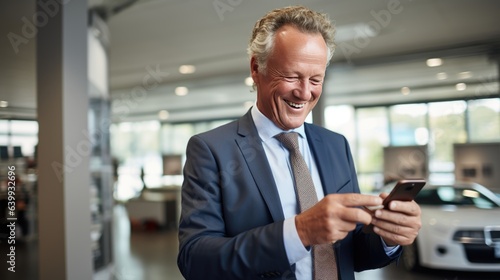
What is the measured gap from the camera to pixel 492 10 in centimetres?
477

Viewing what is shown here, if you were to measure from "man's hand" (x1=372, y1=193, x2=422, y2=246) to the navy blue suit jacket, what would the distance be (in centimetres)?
16

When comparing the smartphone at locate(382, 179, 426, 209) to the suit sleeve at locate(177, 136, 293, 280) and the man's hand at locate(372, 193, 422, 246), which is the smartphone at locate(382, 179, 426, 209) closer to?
the man's hand at locate(372, 193, 422, 246)

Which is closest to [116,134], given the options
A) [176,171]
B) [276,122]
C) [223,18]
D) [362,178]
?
[176,171]

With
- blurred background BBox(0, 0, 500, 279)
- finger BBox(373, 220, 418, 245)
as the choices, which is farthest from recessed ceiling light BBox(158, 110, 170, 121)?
finger BBox(373, 220, 418, 245)

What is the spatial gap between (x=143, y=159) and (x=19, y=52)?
15.1 metres

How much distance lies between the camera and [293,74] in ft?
3.35

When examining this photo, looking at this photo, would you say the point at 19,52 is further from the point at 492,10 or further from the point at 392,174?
the point at 392,174

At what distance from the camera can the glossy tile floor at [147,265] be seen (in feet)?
15.0

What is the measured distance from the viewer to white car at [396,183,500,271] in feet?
14.0

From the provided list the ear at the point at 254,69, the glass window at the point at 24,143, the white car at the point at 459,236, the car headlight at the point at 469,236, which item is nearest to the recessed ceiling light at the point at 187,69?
the glass window at the point at 24,143

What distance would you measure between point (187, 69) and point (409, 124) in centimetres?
578
